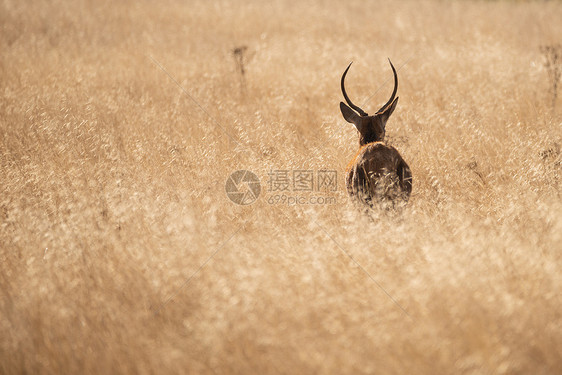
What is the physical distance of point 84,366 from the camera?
100 inches

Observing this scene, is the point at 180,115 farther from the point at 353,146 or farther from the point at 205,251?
the point at 205,251

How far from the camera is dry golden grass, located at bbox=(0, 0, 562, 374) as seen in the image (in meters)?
2.52

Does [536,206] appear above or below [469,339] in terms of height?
below

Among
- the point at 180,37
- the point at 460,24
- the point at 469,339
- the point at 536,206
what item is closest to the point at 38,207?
the point at 469,339

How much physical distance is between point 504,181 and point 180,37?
7695mm

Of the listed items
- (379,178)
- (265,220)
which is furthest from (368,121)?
(265,220)

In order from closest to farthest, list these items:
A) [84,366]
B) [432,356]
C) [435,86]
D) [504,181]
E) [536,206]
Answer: [432,356]
[84,366]
[536,206]
[504,181]
[435,86]

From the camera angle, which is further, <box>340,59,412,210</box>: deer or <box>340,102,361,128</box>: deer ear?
<box>340,102,361,128</box>: deer ear
